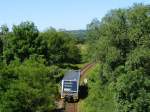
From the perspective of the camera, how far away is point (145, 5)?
48.0 m

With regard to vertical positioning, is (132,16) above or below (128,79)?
above

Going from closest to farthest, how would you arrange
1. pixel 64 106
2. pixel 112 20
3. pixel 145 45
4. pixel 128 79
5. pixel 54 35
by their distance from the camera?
pixel 128 79 < pixel 145 45 < pixel 112 20 < pixel 64 106 < pixel 54 35

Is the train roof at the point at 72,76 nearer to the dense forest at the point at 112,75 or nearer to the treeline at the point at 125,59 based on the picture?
the dense forest at the point at 112,75

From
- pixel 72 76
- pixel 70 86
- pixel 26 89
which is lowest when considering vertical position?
pixel 26 89

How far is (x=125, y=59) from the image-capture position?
4512 centimetres

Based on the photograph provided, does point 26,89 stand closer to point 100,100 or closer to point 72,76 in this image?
point 100,100

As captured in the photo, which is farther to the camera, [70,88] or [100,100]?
[70,88]

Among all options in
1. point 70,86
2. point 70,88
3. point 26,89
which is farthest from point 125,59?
point 70,88

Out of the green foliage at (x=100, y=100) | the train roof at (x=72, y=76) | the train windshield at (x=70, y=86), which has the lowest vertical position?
the green foliage at (x=100, y=100)

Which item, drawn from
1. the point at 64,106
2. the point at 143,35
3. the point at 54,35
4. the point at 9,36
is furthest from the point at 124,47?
the point at 54,35

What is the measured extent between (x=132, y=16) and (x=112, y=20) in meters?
Result: 2.55

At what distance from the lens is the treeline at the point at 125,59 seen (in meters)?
41.9

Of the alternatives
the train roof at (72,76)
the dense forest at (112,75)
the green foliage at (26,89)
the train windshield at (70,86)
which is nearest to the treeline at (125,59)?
the dense forest at (112,75)

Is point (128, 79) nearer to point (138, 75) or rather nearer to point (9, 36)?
point (138, 75)
